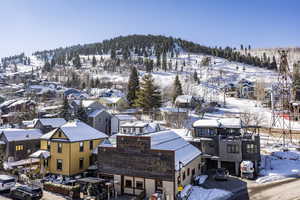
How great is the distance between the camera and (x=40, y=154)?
3130cm

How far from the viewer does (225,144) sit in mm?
34406

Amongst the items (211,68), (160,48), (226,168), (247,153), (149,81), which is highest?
(160,48)

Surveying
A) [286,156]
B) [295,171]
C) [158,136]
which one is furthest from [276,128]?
[158,136]

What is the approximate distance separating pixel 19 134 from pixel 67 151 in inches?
589

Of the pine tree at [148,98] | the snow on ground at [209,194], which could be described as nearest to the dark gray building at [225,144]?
the snow on ground at [209,194]

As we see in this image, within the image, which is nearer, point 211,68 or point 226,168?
point 226,168

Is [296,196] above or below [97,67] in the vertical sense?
below

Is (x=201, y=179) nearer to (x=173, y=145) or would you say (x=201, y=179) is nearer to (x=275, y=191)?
(x=173, y=145)

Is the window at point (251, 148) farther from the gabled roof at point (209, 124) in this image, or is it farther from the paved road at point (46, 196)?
the paved road at point (46, 196)

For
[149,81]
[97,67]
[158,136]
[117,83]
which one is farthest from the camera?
[97,67]

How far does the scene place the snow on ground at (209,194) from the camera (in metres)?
24.1

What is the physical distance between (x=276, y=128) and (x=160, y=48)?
478 feet

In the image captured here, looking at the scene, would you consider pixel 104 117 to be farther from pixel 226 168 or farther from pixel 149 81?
pixel 226 168

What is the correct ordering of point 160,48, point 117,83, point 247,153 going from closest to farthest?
point 247,153
point 117,83
point 160,48
